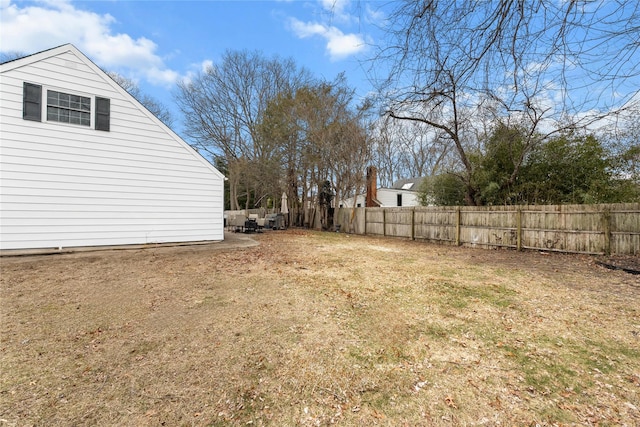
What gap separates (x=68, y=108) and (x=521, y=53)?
10691mm

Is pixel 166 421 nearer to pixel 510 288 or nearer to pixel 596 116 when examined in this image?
pixel 596 116

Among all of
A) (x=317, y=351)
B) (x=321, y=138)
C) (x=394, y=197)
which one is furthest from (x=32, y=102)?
(x=394, y=197)

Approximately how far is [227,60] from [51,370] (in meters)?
24.9

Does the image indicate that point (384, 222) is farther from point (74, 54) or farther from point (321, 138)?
point (74, 54)

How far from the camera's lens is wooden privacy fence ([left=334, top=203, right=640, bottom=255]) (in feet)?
23.9

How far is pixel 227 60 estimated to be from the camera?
22625 mm

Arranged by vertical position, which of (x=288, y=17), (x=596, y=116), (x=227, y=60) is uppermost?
(x=227, y=60)

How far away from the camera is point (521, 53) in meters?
2.19

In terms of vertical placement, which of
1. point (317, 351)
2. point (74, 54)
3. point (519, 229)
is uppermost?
point (74, 54)

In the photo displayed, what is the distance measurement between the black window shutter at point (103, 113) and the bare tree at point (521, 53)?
30.4 ft

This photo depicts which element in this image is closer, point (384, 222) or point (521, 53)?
point (521, 53)

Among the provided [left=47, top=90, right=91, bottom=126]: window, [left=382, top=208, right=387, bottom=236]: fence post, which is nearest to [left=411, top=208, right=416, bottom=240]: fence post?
[left=382, top=208, right=387, bottom=236]: fence post

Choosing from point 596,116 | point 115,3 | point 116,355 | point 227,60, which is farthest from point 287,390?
point 227,60

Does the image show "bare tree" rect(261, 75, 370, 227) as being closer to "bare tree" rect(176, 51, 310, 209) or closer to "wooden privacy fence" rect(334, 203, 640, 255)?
"wooden privacy fence" rect(334, 203, 640, 255)
